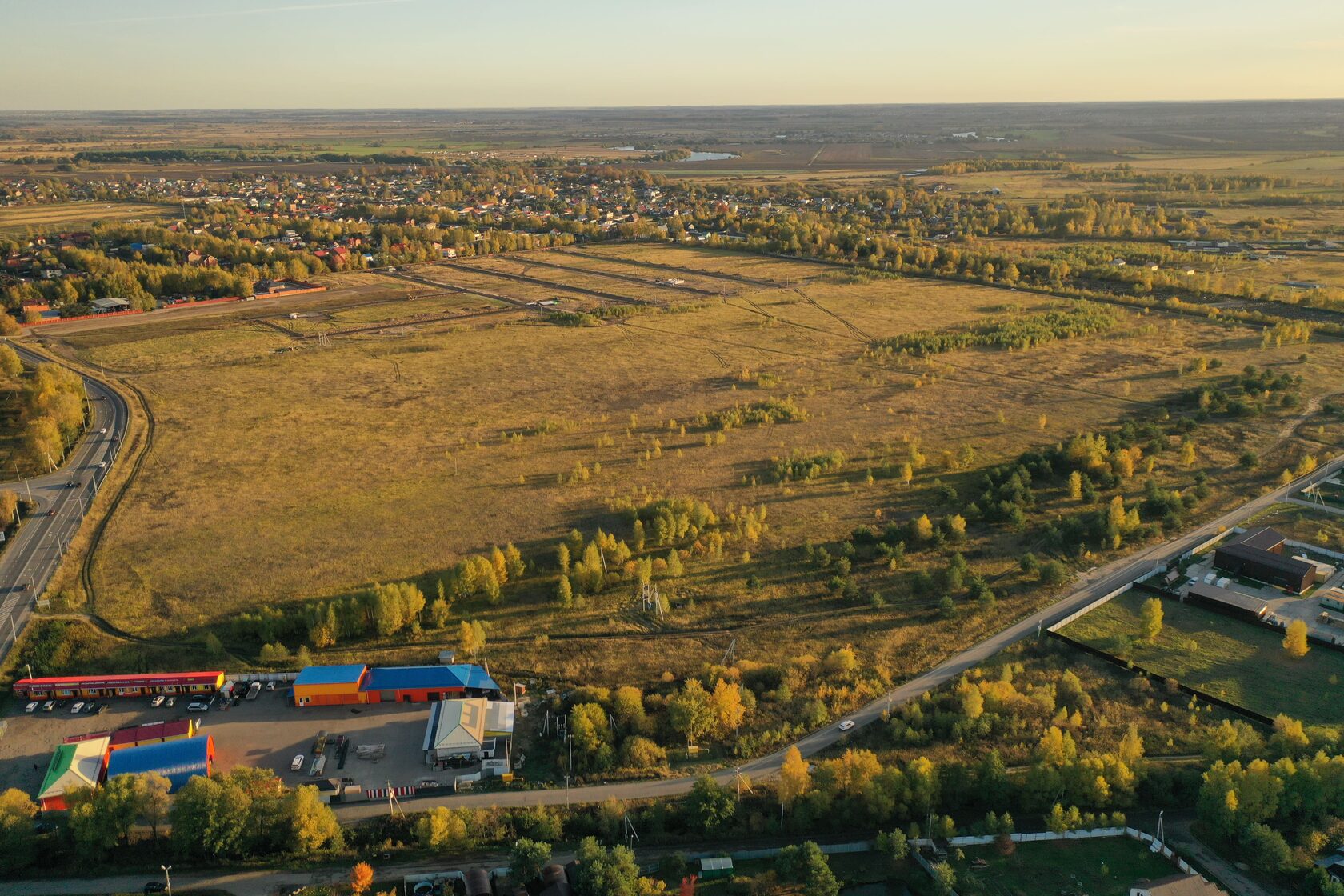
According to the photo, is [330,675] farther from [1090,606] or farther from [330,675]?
[1090,606]

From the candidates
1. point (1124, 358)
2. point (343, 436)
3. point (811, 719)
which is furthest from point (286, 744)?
point (1124, 358)

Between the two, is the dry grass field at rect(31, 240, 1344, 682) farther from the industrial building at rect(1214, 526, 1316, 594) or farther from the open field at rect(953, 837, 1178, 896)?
the open field at rect(953, 837, 1178, 896)

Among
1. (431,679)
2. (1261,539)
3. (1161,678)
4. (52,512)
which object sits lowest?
(431,679)

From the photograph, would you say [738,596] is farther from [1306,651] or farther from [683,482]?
[1306,651]

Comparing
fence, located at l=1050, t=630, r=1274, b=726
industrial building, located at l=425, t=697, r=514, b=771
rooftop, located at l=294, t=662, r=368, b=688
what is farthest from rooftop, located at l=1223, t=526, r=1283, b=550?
rooftop, located at l=294, t=662, r=368, b=688

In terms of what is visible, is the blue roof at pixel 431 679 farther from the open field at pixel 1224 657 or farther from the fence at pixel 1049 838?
the open field at pixel 1224 657

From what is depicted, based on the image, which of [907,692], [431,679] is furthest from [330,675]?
[907,692]
